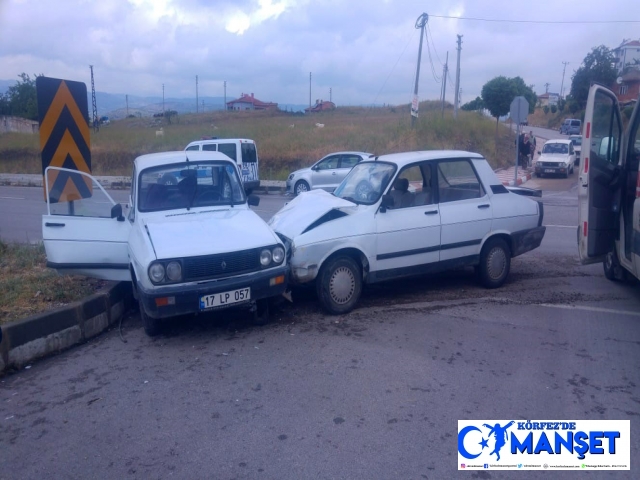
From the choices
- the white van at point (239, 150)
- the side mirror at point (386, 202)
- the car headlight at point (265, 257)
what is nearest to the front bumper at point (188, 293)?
the car headlight at point (265, 257)

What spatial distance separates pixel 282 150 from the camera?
3030cm

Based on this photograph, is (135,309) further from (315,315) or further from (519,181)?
(519,181)

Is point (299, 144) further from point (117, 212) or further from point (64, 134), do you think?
point (117, 212)

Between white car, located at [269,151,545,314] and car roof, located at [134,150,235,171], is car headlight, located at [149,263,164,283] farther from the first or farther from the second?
car roof, located at [134,150,235,171]

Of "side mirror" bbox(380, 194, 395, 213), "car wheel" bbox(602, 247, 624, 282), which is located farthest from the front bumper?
"car wheel" bbox(602, 247, 624, 282)

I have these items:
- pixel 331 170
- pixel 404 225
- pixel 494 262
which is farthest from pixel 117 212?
pixel 331 170

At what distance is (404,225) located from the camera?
→ 7.22m

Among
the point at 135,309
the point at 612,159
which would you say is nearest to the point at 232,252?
the point at 135,309

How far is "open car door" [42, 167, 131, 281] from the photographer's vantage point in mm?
6707

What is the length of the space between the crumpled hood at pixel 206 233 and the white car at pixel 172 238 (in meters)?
0.01

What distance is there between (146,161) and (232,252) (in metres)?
2.35

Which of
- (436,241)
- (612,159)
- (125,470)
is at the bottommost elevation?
(125,470)

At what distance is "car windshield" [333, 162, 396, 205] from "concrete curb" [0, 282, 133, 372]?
10.2 ft

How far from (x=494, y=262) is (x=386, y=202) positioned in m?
1.90
